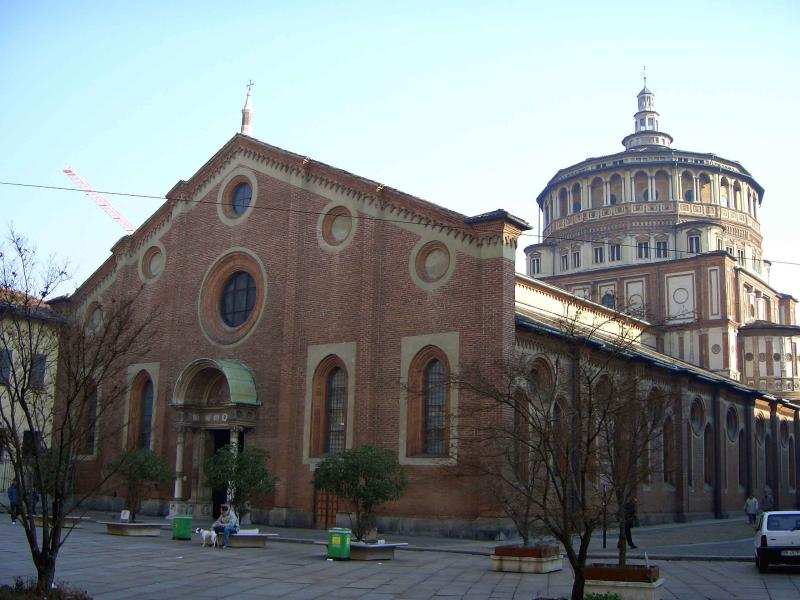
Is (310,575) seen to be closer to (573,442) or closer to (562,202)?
(573,442)

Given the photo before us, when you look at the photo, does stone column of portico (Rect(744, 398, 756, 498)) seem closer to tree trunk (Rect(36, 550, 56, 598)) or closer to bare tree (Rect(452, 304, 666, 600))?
bare tree (Rect(452, 304, 666, 600))

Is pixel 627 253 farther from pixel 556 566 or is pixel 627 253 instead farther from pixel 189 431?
pixel 556 566

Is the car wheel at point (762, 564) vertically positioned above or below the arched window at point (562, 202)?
below

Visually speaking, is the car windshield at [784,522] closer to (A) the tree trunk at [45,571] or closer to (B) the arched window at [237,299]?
(A) the tree trunk at [45,571]

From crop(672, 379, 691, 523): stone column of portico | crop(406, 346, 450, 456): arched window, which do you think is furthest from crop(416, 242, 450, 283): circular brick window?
crop(672, 379, 691, 523): stone column of portico

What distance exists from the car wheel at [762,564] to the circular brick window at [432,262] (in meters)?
12.0

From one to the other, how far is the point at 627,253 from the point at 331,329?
32508 mm

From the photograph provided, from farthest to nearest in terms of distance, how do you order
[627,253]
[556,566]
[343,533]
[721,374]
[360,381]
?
[627,253], [721,374], [360,381], [343,533], [556,566]

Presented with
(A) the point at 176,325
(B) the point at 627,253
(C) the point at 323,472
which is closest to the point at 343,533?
(C) the point at 323,472

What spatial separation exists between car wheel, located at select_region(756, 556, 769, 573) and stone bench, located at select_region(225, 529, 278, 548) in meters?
11.9

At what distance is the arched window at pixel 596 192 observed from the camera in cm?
5878

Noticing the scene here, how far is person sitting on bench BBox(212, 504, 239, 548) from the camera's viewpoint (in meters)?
21.8

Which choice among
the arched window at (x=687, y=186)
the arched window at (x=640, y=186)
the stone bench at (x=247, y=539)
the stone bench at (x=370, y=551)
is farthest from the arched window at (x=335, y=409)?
the arched window at (x=687, y=186)

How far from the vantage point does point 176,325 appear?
33.7 metres
